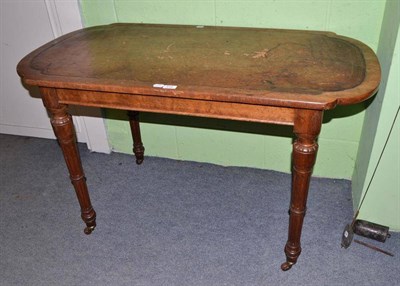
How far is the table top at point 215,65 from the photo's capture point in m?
1.22

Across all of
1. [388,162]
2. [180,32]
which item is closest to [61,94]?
[180,32]

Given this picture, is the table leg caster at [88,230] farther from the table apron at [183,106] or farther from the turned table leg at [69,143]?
the table apron at [183,106]

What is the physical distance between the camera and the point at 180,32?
69.6 inches

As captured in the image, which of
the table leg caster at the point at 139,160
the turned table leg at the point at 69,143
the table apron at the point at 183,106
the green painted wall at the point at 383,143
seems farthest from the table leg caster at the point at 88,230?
the green painted wall at the point at 383,143

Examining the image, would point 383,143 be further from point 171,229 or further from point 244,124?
point 171,229

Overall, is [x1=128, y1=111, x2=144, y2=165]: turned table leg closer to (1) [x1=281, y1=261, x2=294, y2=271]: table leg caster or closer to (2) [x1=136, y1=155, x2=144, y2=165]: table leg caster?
(2) [x1=136, y1=155, x2=144, y2=165]: table leg caster

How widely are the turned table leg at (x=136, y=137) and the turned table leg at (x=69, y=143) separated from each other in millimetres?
496

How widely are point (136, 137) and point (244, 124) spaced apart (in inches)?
24.1

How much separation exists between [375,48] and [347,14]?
195mm

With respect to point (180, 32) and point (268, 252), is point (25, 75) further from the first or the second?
point (268, 252)

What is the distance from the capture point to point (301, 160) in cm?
130

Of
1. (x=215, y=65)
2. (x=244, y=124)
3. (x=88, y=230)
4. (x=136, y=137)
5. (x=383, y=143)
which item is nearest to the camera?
(x=215, y=65)

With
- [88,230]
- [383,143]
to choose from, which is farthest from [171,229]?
[383,143]

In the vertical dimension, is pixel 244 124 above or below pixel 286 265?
above
